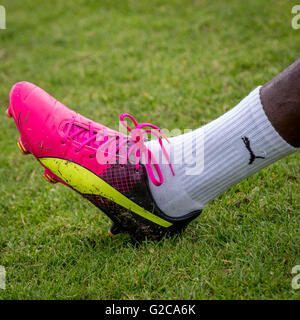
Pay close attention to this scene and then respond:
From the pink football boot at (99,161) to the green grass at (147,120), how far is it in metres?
0.12

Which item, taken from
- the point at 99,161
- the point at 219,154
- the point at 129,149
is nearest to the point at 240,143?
the point at 219,154

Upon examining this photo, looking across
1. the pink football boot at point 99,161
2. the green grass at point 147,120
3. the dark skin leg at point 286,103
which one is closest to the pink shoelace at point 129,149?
the pink football boot at point 99,161

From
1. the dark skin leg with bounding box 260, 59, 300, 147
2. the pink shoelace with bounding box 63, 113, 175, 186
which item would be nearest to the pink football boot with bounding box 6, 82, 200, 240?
the pink shoelace with bounding box 63, 113, 175, 186

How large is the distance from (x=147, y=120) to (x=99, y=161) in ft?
3.89

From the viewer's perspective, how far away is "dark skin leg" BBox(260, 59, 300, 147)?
110 cm

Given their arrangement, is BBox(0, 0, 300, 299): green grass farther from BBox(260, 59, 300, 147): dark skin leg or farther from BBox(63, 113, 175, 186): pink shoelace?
BBox(260, 59, 300, 147): dark skin leg

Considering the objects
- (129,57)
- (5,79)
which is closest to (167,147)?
(129,57)

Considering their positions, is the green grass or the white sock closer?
the white sock

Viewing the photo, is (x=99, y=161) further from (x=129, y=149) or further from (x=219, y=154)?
(x=219, y=154)

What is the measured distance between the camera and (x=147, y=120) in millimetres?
2576

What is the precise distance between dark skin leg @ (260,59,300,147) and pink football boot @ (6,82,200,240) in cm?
46

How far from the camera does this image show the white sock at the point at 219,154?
120cm

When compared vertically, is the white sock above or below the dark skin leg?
below
